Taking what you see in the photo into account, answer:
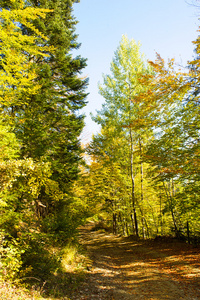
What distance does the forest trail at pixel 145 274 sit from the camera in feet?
16.8

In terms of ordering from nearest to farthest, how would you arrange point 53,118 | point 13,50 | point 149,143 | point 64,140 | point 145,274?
1. point 13,50
2. point 145,274
3. point 53,118
4. point 64,140
5. point 149,143

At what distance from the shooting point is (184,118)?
631 centimetres

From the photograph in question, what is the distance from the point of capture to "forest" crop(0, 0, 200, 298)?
4.95 metres

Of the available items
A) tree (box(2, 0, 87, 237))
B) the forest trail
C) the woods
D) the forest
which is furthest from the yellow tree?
the forest trail

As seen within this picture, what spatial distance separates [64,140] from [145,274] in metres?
7.93

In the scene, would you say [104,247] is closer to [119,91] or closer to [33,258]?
[33,258]

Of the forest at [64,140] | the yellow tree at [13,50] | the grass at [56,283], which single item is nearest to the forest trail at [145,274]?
the grass at [56,283]

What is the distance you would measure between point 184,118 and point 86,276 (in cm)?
759

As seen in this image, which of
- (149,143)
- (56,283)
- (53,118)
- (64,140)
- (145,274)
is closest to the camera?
(56,283)

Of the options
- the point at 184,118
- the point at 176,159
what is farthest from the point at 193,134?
the point at 176,159

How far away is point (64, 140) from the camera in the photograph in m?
10.1

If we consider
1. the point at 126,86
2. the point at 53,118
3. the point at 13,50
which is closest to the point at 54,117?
the point at 53,118

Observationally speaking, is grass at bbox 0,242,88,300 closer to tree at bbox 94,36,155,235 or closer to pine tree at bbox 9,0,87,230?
pine tree at bbox 9,0,87,230

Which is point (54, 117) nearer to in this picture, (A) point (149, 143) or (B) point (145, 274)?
(A) point (149, 143)
